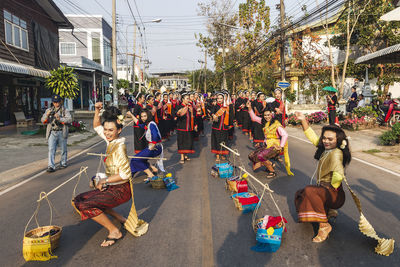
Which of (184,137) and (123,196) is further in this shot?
(184,137)

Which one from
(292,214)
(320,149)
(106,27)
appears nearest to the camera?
(320,149)

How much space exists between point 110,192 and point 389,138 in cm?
1032

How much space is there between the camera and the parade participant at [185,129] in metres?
9.53

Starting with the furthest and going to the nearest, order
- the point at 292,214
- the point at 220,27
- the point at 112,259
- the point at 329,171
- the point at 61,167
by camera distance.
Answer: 1. the point at 220,27
2. the point at 61,167
3. the point at 292,214
4. the point at 329,171
5. the point at 112,259

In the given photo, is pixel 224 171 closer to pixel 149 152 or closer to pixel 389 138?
pixel 149 152

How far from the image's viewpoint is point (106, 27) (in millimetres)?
45688

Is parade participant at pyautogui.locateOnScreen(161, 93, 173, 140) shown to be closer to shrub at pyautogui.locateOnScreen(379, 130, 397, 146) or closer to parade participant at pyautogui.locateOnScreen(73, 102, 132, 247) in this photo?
shrub at pyautogui.locateOnScreen(379, 130, 397, 146)

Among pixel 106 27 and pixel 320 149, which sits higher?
Answer: pixel 106 27

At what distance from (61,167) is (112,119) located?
16.6 ft

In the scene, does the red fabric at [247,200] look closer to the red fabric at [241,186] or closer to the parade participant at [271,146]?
the red fabric at [241,186]

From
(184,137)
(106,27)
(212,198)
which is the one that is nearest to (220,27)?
(106,27)

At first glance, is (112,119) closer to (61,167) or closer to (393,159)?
(61,167)

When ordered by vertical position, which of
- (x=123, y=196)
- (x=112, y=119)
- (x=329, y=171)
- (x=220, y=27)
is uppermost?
(x=220, y=27)

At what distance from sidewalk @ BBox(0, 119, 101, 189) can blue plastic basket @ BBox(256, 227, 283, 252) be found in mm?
6018
